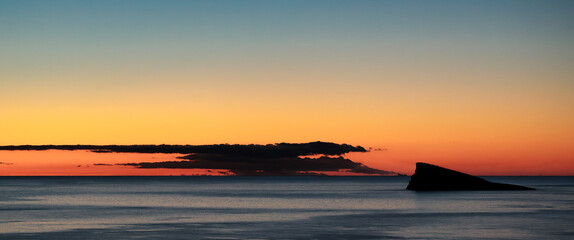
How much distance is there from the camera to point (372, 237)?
44.9 m

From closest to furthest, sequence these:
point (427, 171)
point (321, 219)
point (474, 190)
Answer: point (321, 219) → point (427, 171) → point (474, 190)

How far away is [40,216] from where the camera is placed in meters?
64.6

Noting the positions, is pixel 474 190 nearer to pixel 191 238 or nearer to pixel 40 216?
pixel 40 216

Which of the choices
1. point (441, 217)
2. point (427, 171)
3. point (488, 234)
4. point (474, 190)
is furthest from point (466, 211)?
point (474, 190)

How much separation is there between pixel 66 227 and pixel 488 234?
30131 mm

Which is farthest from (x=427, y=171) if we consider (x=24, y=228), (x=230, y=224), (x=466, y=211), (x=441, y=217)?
(x=24, y=228)

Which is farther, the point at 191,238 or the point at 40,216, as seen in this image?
the point at 40,216

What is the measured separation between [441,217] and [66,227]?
Result: 104 feet

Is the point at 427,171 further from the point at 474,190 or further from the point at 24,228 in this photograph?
the point at 24,228

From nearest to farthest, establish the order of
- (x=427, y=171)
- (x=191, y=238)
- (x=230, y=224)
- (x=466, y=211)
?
(x=191, y=238)
(x=230, y=224)
(x=466, y=211)
(x=427, y=171)

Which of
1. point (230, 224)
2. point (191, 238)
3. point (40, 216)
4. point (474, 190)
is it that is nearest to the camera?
point (191, 238)

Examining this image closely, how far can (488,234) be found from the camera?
1821 inches

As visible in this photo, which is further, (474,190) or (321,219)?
(474,190)

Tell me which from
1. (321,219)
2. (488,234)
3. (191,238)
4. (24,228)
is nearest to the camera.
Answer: (191,238)
